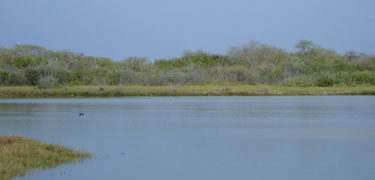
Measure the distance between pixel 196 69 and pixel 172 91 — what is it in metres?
15.6

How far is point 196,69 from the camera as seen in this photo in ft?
235

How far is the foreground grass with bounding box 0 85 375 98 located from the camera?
178 ft

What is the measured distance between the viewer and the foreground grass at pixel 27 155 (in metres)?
12.1

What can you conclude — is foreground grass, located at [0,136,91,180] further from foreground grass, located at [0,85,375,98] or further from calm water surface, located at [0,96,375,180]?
foreground grass, located at [0,85,375,98]

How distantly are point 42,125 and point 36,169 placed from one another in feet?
39.1

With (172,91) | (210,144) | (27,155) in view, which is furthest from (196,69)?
(27,155)

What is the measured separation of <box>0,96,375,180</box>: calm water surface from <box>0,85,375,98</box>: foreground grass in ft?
83.2

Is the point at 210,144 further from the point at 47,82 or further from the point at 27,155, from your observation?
the point at 47,82

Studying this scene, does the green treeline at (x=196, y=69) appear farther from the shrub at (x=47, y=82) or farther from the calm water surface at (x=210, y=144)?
the calm water surface at (x=210, y=144)

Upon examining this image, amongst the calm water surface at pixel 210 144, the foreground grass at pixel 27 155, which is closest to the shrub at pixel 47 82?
the calm water surface at pixel 210 144

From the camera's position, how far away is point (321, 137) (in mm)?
19703

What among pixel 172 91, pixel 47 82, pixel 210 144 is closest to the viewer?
pixel 210 144

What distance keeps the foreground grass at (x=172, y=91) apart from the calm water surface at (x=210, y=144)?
25374mm

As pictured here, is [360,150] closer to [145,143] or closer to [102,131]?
[145,143]
